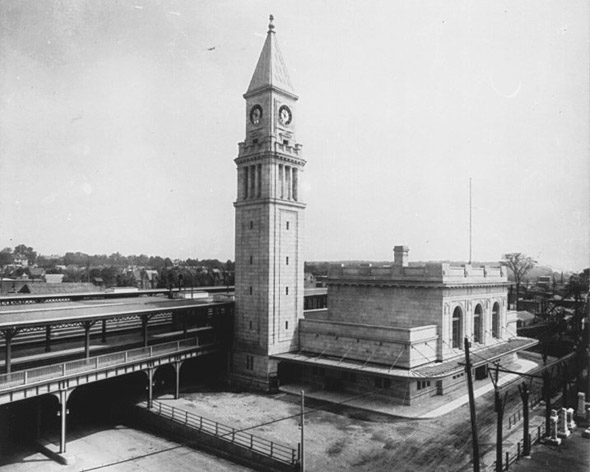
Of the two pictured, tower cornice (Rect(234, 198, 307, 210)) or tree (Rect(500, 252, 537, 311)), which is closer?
tower cornice (Rect(234, 198, 307, 210))

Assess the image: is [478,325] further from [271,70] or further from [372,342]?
[271,70]

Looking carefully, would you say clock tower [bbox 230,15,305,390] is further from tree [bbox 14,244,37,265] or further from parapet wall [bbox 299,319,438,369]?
tree [bbox 14,244,37,265]

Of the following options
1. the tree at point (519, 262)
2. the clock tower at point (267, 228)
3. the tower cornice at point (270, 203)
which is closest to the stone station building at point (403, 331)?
the clock tower at point (267, 228)

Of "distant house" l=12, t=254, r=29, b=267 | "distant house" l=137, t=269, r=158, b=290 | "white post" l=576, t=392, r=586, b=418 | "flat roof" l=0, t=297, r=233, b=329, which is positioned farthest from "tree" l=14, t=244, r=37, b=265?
"white post" l=576, t=392, r=586, b=418

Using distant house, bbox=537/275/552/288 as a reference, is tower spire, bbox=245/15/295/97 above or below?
above

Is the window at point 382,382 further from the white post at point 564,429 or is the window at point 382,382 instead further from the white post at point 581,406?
the white post at point 581,406

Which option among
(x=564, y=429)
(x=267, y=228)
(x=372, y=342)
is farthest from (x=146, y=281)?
(x=564, y=429)
